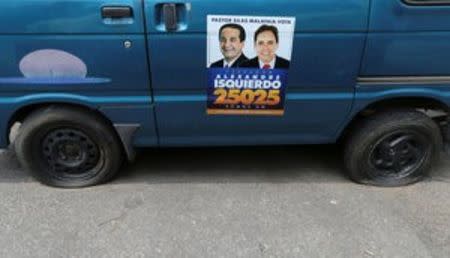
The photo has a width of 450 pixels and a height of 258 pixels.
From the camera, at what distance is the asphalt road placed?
2850 mm

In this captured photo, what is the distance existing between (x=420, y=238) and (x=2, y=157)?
9.98 ft

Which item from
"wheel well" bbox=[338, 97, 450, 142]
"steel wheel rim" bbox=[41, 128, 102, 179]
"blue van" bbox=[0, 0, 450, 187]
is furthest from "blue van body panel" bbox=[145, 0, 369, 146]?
"steel wheel rim" bbox=[41, 128, 102, 179]

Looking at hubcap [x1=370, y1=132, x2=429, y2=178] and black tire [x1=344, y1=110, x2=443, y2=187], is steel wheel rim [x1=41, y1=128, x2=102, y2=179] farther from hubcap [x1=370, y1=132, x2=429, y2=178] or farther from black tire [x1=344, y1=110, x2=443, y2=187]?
hubcap [x1=370, y1=132, x2=429, y2=178]

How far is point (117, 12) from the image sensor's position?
2.75 meters

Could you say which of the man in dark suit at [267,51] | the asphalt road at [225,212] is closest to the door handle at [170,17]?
the man in dark suit at [267,51]

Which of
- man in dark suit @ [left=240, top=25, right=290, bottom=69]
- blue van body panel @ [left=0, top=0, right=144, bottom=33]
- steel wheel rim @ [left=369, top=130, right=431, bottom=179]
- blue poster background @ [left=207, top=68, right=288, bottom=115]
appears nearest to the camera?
blue van body panel @ [left=0, top=0, right=144, bottom=33]

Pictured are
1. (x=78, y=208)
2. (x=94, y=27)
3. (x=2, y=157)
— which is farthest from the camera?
(x=2, y=157)

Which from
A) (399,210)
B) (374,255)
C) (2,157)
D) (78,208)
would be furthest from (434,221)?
(2,157)

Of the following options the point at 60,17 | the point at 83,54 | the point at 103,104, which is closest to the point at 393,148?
the point at 103,104

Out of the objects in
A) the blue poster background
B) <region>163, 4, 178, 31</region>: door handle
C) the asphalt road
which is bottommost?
the asphalt road

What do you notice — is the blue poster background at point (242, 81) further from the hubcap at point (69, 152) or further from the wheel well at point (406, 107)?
the hubcap at point (69, 152)

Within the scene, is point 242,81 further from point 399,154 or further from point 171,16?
point 399,154

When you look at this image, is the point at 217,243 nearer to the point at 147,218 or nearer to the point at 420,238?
the point at 147,218

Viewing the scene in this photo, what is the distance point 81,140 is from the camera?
327 cm
